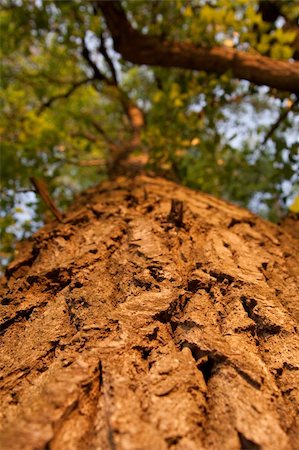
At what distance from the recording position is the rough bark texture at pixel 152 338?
111 centimetres

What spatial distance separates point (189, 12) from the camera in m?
3.55

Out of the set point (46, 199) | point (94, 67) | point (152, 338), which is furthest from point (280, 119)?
point (94, 67)

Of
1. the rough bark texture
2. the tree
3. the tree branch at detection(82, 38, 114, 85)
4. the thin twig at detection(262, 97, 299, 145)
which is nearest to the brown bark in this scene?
the tree

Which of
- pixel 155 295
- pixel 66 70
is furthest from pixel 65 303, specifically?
pixel 66 70

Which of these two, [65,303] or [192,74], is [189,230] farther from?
[192,74]

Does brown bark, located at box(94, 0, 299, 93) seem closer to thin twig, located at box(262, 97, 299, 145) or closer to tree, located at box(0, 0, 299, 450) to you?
tree, located at box(0, 0, 299, 450)

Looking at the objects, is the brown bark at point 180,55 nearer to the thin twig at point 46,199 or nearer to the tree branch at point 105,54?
the thin twig at point 46,199

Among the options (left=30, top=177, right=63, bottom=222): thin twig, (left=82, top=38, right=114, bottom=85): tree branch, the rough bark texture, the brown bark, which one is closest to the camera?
the rough bark texture

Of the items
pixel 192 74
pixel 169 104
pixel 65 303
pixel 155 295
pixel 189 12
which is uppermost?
pixel 189 12

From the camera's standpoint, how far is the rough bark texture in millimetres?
1109

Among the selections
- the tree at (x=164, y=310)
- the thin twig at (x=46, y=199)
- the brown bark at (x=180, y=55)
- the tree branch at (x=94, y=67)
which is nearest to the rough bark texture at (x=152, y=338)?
the tree at (x=164, y=310)

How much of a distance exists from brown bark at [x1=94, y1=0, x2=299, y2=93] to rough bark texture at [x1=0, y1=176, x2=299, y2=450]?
1701 mm

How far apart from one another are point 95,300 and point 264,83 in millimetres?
2681

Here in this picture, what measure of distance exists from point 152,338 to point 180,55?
3.04 metres
